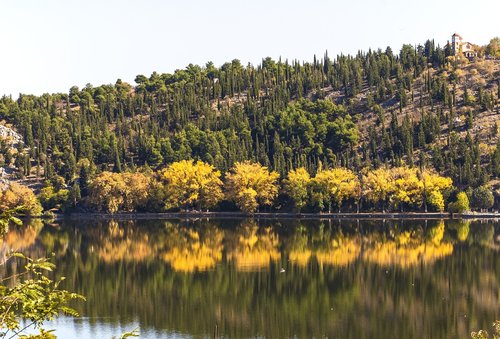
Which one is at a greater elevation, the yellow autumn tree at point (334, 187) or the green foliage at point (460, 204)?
the yellow autumn tree at point (334, 187)

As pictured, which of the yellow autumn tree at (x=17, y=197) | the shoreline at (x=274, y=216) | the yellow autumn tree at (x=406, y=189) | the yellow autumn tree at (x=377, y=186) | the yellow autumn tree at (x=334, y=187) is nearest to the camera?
the shoreline at (x=274, y=216)

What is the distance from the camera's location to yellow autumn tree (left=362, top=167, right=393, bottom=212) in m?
120

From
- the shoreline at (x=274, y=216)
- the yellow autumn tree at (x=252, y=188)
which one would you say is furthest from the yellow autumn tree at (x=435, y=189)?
the yellow autumn tree at (x=252, y=188)

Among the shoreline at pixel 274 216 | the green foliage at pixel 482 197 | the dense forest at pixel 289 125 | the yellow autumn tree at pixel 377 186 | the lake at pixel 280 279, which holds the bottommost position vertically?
the lake at pixel 280 279

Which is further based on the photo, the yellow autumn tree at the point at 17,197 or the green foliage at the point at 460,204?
the yellow autumn tree at the point at 17,197

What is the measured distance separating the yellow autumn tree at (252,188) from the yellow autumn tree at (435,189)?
2551cm

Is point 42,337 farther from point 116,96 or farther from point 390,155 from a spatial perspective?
point 116,96

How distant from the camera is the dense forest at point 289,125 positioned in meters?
135

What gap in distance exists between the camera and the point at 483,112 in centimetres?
14825

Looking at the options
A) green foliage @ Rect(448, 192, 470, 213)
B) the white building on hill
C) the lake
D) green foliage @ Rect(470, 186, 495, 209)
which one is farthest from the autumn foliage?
the white building on hill

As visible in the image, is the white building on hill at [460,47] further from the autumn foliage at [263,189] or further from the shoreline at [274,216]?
the shoreline at [274,216]

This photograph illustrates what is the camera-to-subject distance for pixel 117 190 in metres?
131

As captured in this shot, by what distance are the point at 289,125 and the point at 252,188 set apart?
32136mm

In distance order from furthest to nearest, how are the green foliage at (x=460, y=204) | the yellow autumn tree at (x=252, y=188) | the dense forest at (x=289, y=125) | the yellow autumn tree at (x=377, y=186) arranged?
the dense forest at (x=289, y=125), the yellow autumn tree at (x=252, y=188), the yellow autumn tree at (x=377, y=186), the green foliage at (x=460, y=204)
